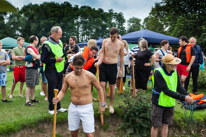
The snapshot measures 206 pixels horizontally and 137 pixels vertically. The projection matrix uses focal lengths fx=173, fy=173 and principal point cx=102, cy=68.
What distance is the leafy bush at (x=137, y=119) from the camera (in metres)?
4.62

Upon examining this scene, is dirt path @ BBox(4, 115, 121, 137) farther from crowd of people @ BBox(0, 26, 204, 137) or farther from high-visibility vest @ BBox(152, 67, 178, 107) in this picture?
high-visibility vest @ BBox(152, 67, 178, 107)

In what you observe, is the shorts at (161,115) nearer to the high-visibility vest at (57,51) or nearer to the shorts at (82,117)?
the shorts at (82,117)

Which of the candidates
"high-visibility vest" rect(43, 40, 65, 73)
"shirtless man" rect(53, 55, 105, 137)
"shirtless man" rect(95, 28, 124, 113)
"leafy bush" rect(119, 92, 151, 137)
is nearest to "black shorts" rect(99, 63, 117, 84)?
"shirtless man" rect(95, 28, 124, 113)

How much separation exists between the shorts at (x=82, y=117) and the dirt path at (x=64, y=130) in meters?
1.37

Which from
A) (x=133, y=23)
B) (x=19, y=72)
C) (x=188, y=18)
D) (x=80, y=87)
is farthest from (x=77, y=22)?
(x=80, y=87)

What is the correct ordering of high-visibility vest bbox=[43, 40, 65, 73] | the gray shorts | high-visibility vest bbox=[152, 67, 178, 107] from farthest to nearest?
the gray shorts → high-visibility vest bbox=[43, 40, 65, 73] → high-visibility vest bbox=[152, 67, 178, 107]

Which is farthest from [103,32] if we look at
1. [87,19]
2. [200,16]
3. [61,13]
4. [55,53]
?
[55,53]

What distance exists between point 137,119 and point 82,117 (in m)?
1.95

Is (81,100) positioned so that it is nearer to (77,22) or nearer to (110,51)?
→ (110,51)

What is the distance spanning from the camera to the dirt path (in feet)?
13.5

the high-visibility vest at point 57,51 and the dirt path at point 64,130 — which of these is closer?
the dirt path at point 64,130

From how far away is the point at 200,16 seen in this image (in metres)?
20.2

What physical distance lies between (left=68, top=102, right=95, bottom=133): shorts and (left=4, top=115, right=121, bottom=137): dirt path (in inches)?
53.8

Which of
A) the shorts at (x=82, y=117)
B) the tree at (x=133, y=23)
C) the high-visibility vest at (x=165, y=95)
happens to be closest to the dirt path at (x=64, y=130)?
the shorts at (x=82, y=117)
